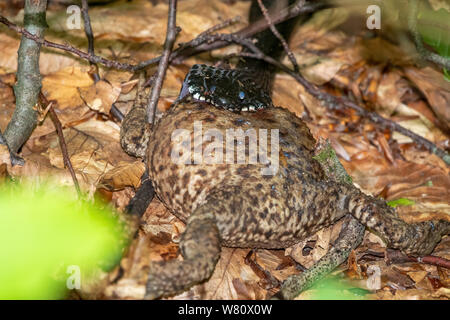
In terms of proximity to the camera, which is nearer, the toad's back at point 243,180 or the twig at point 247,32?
the toad's back at point 243,180

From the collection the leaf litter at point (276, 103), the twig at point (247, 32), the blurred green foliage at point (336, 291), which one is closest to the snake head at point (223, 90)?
the twig at point (247, 32)

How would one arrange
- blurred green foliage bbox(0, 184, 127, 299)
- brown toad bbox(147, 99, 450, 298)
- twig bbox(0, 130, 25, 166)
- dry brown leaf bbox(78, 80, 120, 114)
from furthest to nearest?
dry brown leaf bbox(78, 80, 120, 114) → twig bbox(0, 130, 25, 166) → brown toad bbox(147, 99, 450, 298) → blurred green foliage bbox(0, 184, 127, 299)

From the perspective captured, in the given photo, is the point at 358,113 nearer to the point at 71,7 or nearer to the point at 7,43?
the point at 71,7

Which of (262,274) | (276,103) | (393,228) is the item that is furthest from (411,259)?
(276,103)

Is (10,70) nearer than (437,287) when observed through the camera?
No

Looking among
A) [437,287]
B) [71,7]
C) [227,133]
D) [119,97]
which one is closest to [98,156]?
[119,97]

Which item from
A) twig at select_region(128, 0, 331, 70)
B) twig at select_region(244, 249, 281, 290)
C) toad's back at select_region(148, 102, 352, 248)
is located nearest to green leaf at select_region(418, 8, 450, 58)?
twig at select_region(128, 0, 331, 70)

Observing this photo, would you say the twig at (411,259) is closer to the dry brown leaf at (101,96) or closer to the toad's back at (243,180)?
the toad's back at (243,180)

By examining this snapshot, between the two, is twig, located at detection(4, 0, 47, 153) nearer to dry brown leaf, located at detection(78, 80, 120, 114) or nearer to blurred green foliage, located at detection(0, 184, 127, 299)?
dry brown leaf, located at detection(78, 80, 120, 114)
